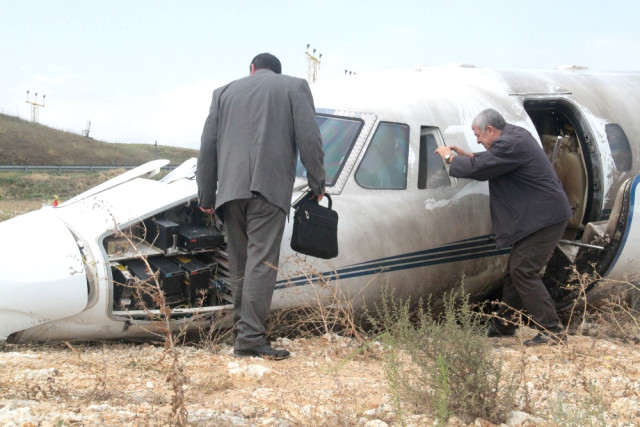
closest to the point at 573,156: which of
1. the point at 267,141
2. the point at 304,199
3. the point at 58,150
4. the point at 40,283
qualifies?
the point at 304,199

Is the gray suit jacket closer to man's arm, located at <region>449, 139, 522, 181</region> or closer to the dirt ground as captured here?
the dirt ground

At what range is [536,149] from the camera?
5.46m

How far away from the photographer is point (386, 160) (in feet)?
18.3

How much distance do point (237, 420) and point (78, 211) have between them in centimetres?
264

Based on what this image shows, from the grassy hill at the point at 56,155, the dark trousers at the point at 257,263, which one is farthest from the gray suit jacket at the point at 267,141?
the grassy hill at the point at 56,155

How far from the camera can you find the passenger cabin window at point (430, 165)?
18.6 feet

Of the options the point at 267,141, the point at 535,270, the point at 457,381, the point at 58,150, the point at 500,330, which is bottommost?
the point at 500,330

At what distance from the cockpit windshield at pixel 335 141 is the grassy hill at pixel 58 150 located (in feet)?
146

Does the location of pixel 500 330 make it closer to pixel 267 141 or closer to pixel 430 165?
pixel 430 165

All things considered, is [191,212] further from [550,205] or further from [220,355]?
[550,205]

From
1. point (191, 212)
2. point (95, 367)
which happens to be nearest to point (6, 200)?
point (191, 212)

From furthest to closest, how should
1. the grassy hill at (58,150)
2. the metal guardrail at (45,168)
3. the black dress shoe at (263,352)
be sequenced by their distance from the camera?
the grassy hill at (58,150), the metal guardrail at (45,168), the black dress shoe at (263,352)

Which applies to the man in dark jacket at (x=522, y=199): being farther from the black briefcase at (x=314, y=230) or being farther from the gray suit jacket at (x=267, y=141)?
the gray suit jacket at (x=267, y=141)

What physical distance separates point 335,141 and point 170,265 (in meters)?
1.82
